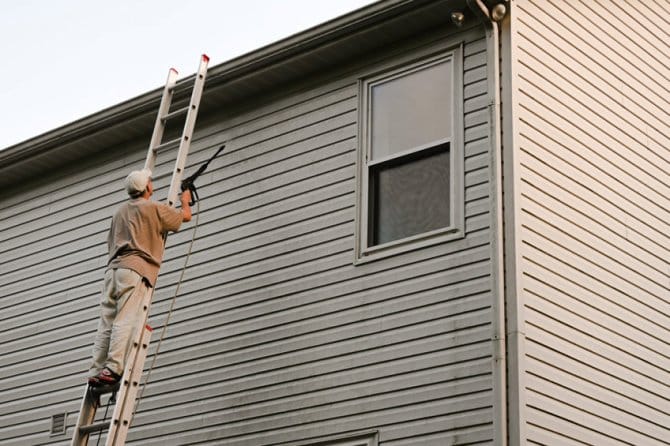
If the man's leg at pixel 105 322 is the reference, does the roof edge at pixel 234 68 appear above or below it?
above

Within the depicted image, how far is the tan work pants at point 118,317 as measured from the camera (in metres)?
9.48

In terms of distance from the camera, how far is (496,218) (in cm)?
950

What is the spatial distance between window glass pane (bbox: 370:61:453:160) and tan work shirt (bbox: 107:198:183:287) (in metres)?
2.06

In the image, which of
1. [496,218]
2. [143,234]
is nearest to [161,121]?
[143,234]

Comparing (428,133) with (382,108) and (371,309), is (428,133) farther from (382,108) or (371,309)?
(371,309)

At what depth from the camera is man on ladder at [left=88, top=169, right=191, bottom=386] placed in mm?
9539

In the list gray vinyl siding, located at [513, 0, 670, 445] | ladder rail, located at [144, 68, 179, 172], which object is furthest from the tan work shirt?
gray vinyl siding, located at [513, 0, 670, 445]

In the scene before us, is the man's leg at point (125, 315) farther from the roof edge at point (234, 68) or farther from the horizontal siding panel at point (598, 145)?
the horizontal siding panel at point (598, 145)

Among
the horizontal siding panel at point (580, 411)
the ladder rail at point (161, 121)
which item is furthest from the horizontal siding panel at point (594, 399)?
the ladder rail at point (161, 121)

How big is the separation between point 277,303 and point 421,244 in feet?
5.27

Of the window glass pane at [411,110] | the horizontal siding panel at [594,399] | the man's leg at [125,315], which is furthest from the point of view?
the window glass pane at [411,110]

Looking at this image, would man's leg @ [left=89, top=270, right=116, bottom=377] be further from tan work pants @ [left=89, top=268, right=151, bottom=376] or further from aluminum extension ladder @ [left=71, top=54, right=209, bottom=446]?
aluminum extension ladder @ [left=71, top=54, right=209, bottom=446]

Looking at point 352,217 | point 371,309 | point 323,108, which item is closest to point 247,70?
point 323,108

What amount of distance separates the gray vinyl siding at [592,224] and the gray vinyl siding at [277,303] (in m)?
0.40
